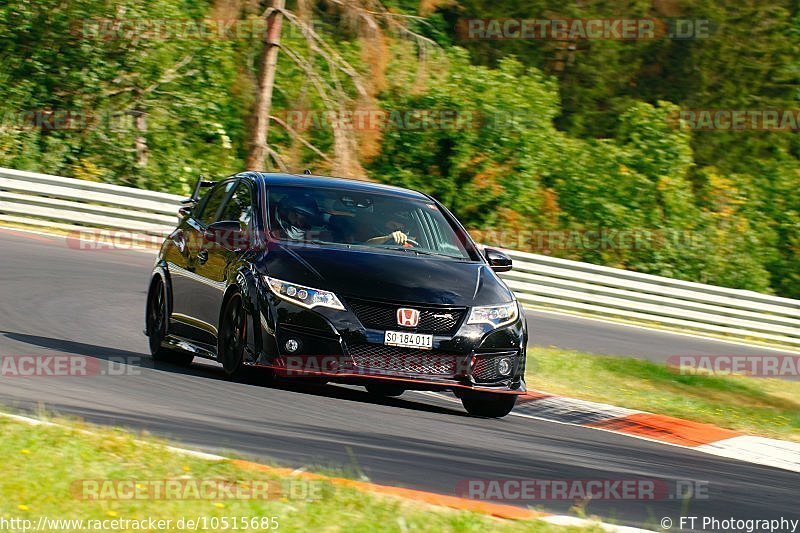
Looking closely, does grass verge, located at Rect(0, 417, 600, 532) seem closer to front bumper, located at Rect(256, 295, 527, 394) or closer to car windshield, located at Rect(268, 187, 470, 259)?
front bumper, located at Rect(256, 295, 527, 394)

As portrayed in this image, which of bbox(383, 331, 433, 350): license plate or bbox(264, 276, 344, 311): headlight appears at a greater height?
bbox(264, 276, 344, 311): headlight

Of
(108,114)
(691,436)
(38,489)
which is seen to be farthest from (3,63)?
(38,489)

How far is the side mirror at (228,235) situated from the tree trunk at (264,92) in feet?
52.0

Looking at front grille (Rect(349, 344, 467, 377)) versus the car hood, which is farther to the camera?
the car hood

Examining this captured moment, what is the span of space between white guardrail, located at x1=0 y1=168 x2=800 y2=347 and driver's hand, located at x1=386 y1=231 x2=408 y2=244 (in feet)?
39.2

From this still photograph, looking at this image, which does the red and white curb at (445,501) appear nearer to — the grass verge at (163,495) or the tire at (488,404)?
the grass verge at (163,495)

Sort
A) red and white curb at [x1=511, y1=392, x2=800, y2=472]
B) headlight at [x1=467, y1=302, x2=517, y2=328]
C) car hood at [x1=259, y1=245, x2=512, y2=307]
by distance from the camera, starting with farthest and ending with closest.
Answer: red and white curb at [x1=511, y1=392, x2=800, y2=472]
headlight at [x1=467, y1=302, x2=517, y2=328]
car hood at [x1=259, y1=245, x2=512, y2=307]

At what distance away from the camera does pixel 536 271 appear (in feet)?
75.3

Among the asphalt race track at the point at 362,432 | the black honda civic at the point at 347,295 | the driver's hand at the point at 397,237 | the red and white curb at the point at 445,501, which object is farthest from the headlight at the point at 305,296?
the red and white curb at the point at 445,501

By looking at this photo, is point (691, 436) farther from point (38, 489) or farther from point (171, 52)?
point (171, 52)


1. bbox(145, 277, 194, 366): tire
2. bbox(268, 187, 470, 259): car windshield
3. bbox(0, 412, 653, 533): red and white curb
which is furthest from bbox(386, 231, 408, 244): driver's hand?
bbox(0, 412, 653, 533): red and white curb

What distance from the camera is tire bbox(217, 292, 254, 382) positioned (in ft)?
30.1

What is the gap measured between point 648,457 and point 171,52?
69.4 feet

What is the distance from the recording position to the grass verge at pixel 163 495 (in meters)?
5.10
